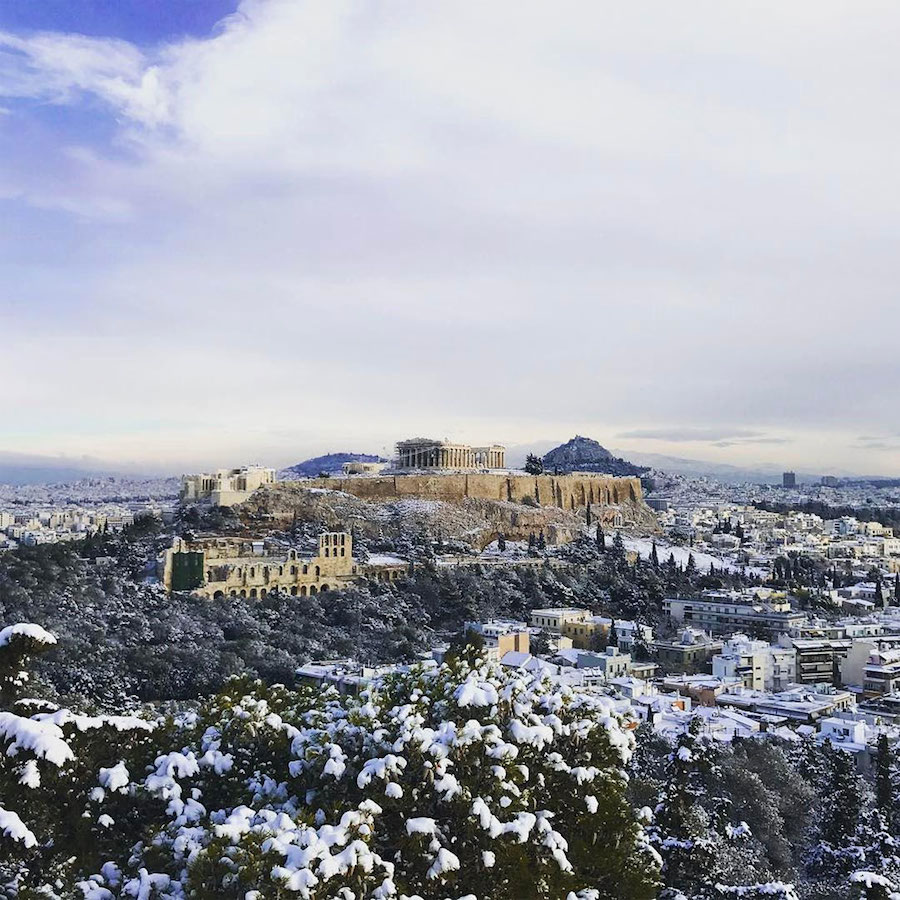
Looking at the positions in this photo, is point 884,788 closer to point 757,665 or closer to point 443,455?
point 757,665

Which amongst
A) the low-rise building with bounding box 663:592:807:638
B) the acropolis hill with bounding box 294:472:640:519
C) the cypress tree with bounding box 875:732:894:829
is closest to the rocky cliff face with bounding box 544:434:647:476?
the acropolis hill with bounding box 294:472:640:519

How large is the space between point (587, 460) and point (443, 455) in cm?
5717

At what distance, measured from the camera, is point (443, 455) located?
2341 inches

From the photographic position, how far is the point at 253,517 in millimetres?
46656

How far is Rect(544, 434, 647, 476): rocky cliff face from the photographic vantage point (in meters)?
108

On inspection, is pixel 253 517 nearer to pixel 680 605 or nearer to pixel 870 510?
pixel 680 605

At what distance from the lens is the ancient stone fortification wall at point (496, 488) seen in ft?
172

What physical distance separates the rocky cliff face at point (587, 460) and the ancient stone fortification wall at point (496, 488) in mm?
41196

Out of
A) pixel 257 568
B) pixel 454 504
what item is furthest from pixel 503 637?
pixel 454 504

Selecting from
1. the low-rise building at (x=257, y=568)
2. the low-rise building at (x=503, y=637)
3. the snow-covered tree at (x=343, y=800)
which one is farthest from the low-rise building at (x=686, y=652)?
the snow-covered tree at (x=343, y=800)

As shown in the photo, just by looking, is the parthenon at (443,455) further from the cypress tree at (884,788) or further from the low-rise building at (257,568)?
the cypress tree at (884,788)

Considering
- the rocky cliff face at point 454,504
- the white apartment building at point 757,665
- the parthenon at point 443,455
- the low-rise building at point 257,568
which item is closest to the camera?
the white apartment building at point 757,665

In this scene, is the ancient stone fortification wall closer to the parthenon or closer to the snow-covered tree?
the parthenon

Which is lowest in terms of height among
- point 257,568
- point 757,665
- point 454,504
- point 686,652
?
point 686,652
